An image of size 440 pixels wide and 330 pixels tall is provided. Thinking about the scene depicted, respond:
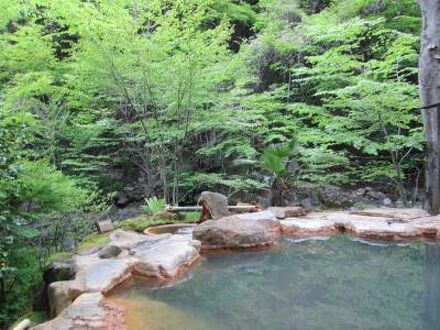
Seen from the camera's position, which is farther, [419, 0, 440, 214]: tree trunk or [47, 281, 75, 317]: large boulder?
[419, 0, 440, 214]: tree trunk

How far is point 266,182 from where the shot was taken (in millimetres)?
8500

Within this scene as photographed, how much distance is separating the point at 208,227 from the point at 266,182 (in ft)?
12.2

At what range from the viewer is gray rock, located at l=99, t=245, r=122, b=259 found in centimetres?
426

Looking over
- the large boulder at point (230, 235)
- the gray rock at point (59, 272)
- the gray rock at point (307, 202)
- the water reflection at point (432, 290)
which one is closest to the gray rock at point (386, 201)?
the gray rock at point (307, 202)

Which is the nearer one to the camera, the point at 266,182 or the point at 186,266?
the point at 186,266

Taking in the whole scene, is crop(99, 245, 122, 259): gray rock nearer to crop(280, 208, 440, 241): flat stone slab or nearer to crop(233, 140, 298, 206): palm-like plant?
crop(280, 208, 440, 241): flat stone slab

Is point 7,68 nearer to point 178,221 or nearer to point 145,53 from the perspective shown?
point 145,53

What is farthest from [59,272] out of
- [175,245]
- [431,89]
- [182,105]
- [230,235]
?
[431,89]

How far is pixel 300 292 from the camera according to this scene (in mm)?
3572

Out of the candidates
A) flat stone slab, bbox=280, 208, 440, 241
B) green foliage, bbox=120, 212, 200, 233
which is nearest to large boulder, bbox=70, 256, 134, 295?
green foliage, bbox=120, 212, 200, 233

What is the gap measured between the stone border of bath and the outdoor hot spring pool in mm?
161

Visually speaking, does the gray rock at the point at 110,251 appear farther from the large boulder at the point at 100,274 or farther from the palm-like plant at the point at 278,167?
the palm-like plant at the point at 278,167

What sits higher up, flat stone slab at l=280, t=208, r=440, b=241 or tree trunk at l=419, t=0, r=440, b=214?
tree trunk at l=419, t=0, r=440, b=214

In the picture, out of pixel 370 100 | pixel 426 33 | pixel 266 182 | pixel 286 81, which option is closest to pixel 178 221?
pixel 266 182
